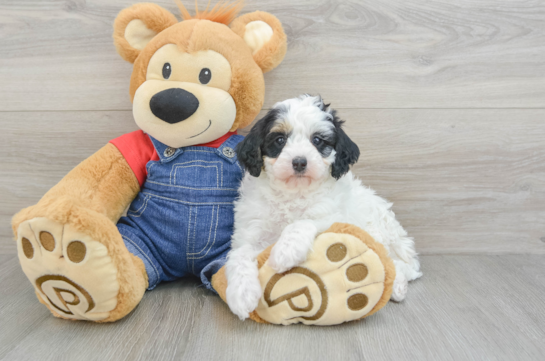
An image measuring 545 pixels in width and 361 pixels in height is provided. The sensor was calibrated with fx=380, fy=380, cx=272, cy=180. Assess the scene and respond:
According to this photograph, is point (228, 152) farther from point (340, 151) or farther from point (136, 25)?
Result: point (136, 25)

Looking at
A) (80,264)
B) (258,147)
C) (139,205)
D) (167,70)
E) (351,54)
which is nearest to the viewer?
(80,264)

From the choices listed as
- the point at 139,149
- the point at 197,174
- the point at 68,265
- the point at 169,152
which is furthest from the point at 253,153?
the point at 68,265

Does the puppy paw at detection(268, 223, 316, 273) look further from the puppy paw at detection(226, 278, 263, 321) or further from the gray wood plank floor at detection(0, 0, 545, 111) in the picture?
the gray wood plank floor at detection(0, 0, 545, 111)

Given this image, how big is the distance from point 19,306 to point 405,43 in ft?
5.96

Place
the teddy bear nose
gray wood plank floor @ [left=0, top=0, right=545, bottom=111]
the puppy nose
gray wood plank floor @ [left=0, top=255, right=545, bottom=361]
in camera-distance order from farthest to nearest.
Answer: gray wood plank floor @ [left=0, top=0, right=545, bottom=111]
the teddy bear nose
the puppy nose
gray wood plank floor @ [left=0, top=255, right=545, bottom=361]

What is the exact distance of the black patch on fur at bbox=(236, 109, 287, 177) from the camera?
1223mm

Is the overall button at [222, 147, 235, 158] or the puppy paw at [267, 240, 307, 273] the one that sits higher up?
the overall button at [222, 147, 235, 158]

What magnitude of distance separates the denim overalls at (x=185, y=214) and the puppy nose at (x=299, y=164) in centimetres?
35

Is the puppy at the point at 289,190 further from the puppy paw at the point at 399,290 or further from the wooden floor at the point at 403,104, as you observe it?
the wooden floor at the point at 403,104

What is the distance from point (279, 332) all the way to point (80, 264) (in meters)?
0.59

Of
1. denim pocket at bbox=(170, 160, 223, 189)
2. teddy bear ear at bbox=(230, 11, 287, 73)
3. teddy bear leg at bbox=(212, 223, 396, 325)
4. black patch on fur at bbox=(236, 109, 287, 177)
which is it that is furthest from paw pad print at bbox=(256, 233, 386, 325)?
teddy bear ear at bbox=(230, 11, 287, 73)

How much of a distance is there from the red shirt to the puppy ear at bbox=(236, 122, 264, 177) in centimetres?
23

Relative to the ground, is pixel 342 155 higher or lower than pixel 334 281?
higher

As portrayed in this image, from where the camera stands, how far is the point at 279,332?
3.63 feet
